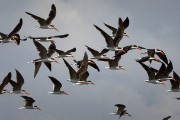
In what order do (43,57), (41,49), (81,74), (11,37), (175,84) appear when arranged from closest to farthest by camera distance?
1. (41,49)
2. (81,74)
3. (43,57)
4. (11,37)
5. (175,84)

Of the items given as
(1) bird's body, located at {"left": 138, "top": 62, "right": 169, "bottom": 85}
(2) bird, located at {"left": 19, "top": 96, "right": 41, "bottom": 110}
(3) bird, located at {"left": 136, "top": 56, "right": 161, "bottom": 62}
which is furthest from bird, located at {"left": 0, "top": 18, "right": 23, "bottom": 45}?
(1) bird's body, located at {"left": 138, "top": 62, "right": 169, "bottom": 85}

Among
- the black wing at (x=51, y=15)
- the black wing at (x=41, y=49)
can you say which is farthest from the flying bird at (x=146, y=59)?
the black wing at (x=51, y=15)

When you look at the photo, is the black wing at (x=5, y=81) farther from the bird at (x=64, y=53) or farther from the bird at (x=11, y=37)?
the bird at (x=64, y=53)

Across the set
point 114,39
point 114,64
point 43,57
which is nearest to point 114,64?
point 114,64

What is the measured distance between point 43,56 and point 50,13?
576cm

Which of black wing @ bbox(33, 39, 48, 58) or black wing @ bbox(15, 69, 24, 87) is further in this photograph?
black wing @ bbox(15, 69, 24, 87)

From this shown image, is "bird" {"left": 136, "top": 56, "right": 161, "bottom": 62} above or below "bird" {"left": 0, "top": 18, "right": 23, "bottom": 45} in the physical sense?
below

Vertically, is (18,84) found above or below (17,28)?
below

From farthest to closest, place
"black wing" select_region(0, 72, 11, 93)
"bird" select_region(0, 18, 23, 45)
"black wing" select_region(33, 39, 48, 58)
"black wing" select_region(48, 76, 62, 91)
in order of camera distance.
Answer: "black wing" select_region(0, 72, 11, 93) → "bird" select_region(0, 18, 23, 45) → "black wing" select_region(48, 76, 62, 91) → "black wing" select_region(33, 39, 48, 58)

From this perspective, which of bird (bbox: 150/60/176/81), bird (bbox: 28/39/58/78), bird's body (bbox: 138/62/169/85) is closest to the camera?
bird (bbox: 28/39/58/78)

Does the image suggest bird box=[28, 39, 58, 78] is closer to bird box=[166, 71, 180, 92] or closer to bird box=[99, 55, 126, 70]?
bird box=[99, 55, 126, 70]

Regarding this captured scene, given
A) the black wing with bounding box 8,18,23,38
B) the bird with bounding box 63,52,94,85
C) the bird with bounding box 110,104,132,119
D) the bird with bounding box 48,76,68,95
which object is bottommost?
the bird with bounding box 110,104,132,119

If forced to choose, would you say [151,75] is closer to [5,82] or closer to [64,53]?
[64,53]

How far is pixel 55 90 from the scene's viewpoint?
6606 centimetres
